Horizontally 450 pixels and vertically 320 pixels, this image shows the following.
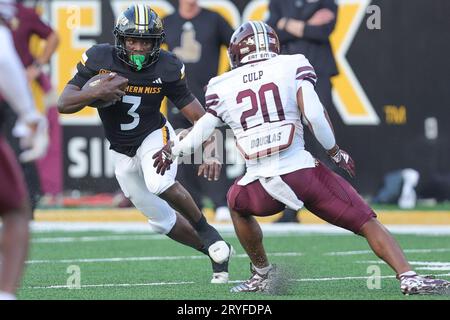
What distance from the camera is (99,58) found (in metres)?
7.28

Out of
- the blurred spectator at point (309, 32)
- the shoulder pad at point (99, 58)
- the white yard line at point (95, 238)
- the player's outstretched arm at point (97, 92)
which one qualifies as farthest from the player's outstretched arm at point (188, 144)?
the blurred spectator at point (309, 32)

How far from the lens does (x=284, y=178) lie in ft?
21.0

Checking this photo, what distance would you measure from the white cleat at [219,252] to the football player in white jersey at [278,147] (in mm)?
537

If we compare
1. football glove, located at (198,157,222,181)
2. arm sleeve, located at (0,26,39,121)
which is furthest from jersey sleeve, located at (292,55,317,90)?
arm sleeve, located at (0,26,39,121)

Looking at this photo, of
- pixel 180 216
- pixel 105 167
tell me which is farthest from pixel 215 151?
pixel 105 167

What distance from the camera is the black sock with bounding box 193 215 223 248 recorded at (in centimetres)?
727

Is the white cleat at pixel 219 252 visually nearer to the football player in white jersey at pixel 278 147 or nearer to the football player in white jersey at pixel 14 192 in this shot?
the football player in white jersey at pixel 278 147

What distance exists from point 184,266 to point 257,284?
4.81ft

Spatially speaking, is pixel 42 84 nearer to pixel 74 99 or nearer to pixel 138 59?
pixel 138 59

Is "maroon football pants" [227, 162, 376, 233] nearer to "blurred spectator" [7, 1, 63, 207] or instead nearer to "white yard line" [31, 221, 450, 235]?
"white yard line" [31, 221, 450, 235]

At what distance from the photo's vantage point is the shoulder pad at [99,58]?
725 centimetres

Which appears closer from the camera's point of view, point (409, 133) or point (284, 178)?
point (284, 178)
